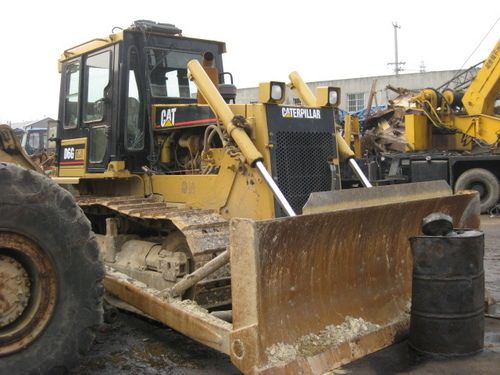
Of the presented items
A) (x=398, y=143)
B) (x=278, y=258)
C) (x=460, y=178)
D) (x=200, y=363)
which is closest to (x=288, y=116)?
(x=278, y=258)

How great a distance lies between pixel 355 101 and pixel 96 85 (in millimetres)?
35688

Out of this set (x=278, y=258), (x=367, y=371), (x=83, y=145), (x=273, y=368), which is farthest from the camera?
(x=83, y=145)

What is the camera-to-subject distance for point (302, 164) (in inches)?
205

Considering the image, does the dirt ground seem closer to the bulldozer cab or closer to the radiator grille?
the radiator grille

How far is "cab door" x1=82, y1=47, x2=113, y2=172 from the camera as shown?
6.07 metres

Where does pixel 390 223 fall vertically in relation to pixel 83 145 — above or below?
below

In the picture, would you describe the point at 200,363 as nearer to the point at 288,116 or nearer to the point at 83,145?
the point at 288,116

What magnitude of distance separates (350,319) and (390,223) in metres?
0.89

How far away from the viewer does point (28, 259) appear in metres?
3.15

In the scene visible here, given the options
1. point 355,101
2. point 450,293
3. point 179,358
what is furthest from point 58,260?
point 355,101

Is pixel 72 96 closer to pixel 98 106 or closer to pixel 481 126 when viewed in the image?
pixel 98 106

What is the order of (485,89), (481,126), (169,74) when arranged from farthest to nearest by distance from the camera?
(481,126), (485,89), (169,74)

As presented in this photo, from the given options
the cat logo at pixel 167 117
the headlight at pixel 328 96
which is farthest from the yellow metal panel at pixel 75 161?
the headlight at pixel 328 96

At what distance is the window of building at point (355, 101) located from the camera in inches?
1575
